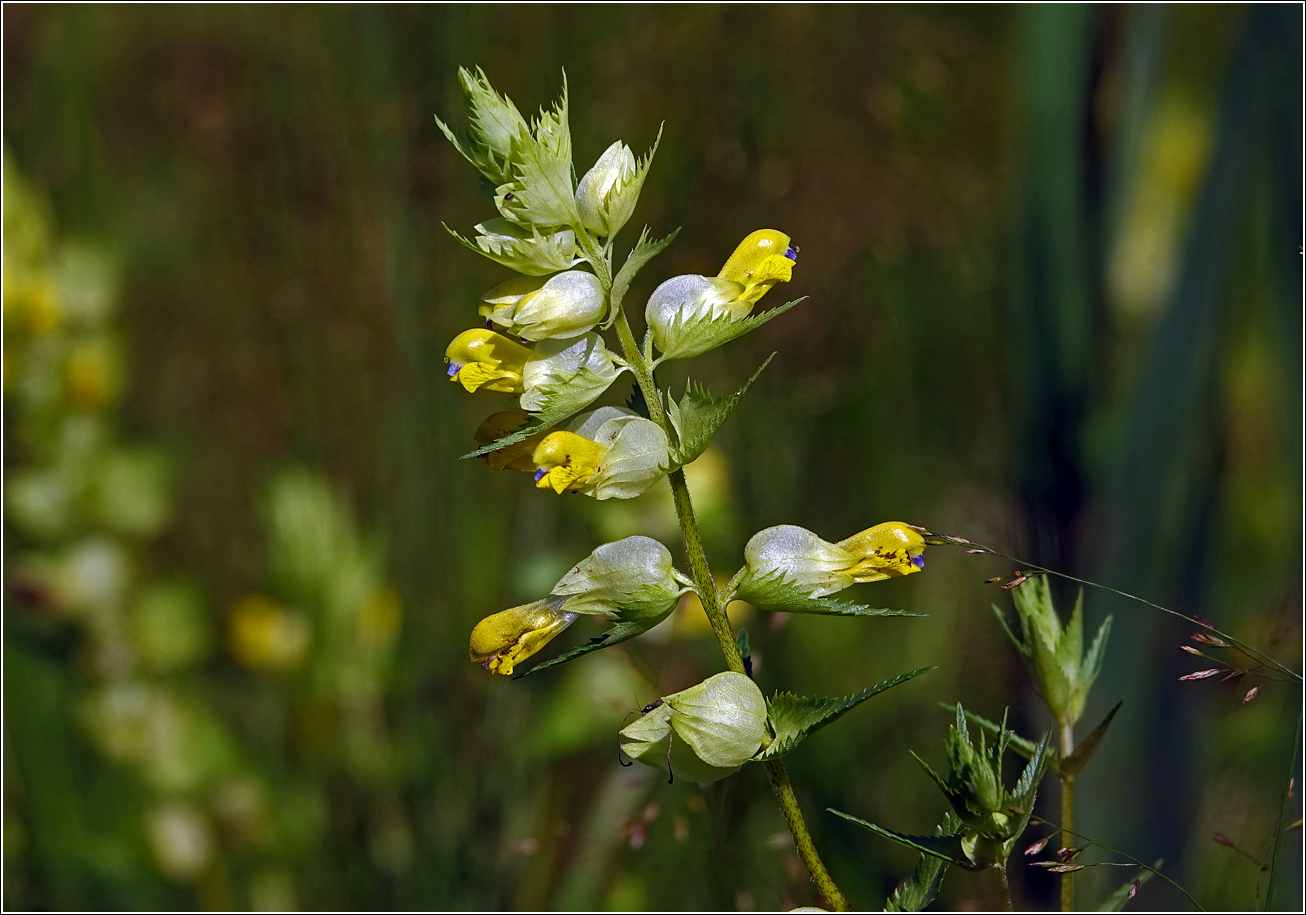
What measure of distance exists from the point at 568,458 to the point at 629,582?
78 millimetres

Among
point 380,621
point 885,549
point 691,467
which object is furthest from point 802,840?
point 380,621

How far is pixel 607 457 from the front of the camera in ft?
1.80

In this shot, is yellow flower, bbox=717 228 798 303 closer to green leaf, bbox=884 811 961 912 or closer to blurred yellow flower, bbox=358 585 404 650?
green leaf, bbox=884 811 961 912

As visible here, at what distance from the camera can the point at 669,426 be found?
54 cm

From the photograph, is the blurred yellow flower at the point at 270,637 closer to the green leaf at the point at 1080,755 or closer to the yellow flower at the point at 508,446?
the yellow flower at the point at 508,446

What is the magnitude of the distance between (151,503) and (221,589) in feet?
1.32

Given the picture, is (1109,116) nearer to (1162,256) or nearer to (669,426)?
(1162,256)

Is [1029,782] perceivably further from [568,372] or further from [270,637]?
[270,637]

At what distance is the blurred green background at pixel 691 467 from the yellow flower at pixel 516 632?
0.38m

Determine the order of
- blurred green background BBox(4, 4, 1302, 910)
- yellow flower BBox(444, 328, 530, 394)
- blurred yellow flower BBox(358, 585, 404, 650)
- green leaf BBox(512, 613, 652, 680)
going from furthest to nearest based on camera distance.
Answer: blurred yellow flower BBox(358, 585, 404, 650), blurred green background BBox(4, 4, 1302, 910), yellow flower BBox(444, 328, 530, 394), green leaf BBox(512, 613, 652, 680)

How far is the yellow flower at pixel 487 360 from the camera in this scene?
0.58m

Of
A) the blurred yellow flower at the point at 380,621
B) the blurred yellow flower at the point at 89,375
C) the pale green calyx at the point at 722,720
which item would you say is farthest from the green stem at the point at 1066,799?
the blurred yellow flower at the point at 89,375

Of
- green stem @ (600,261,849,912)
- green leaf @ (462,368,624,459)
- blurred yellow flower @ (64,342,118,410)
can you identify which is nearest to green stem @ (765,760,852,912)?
green stem @ (600,261,849,912)

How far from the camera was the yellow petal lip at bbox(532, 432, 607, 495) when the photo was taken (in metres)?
0.56
